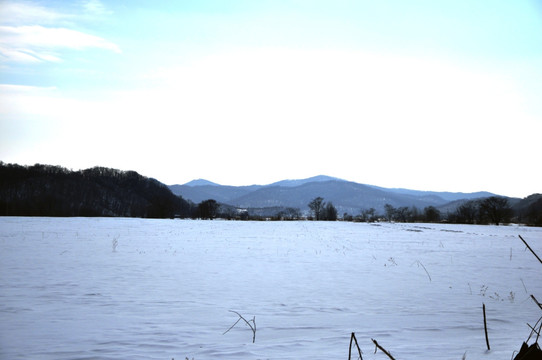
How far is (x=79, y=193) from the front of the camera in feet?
388

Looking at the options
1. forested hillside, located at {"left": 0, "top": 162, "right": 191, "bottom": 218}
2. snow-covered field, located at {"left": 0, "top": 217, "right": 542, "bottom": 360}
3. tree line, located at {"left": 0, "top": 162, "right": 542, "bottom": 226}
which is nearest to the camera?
snow-covered field, located at {"left": 0, "top": 217, "right": 542, "bottom": 360}

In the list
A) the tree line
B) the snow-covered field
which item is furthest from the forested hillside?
the snow-covered field

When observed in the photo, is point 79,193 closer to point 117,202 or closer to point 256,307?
point 117,202

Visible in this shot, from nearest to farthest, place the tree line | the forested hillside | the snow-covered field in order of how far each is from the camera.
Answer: the snow-covered field → the tree line → the forested hillside

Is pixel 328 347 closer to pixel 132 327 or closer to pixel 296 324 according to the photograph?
pixel 296 324

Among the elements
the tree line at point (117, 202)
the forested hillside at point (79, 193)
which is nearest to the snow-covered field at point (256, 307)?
the tree line at point (117, 202)

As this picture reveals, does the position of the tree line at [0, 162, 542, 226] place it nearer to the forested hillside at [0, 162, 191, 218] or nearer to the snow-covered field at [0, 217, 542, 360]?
the forested hillside at [0, 162, 191, 218]

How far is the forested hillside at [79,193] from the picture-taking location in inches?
3565

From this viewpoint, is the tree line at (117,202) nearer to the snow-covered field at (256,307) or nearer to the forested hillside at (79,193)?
the forested hillside at (79,193)

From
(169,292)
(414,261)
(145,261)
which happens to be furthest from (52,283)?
(414,261)

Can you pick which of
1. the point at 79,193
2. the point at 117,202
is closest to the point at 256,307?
the point at 79,193

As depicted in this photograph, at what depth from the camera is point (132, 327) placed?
5898 millimetres

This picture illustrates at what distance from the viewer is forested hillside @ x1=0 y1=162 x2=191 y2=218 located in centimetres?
9056

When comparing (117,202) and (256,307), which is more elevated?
(117,202)
